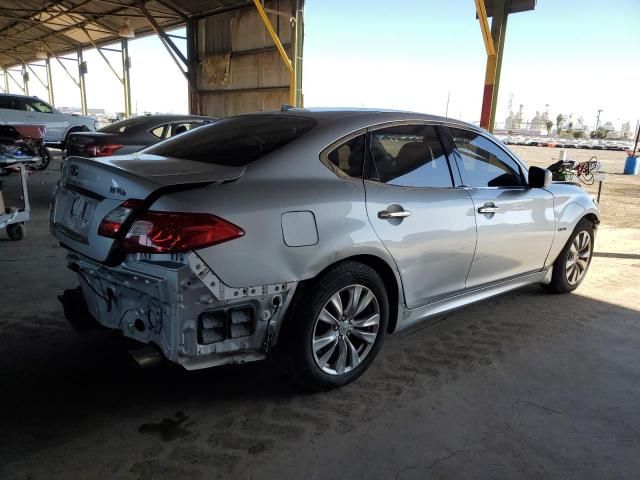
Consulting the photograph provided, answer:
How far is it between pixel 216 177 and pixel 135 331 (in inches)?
32.5

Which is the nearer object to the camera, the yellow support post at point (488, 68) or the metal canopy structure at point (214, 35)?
the yellow support post at point (488, 68)

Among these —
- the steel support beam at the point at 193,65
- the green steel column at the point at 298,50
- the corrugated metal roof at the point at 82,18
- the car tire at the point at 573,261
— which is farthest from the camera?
the steel support beam at the point at 193,65

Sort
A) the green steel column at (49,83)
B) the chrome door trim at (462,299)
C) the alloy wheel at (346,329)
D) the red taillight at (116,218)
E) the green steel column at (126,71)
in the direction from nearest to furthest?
the red taillight at (116,218) → the alloy wheel at (346,329) → the chrome door trim at (462,299) → the green steel column at (126,71) → the green steel column at (49,83)

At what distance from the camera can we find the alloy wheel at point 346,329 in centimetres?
251

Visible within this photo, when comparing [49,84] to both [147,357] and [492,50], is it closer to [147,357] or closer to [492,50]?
[492,50]

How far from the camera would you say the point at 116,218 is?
2184 millimetres

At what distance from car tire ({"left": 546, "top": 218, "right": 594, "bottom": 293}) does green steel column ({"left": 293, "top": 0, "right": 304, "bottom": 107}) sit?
36.3ft

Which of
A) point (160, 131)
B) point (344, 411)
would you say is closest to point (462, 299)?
point (344, 411)

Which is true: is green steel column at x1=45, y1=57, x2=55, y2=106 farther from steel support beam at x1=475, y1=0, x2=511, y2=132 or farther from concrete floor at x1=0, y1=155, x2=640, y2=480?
concrete floor at x1=0, y1=155, x2=640, y2=480

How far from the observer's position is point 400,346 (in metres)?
3.29

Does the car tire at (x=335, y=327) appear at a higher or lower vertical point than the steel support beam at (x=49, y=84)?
lower

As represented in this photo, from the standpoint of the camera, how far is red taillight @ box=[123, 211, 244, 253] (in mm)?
2031

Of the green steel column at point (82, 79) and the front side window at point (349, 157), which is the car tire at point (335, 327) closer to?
the front side window at point (349, 157)

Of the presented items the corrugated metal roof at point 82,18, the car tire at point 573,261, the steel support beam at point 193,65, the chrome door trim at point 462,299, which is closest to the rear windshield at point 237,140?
the chrome door trim at point 462,299
